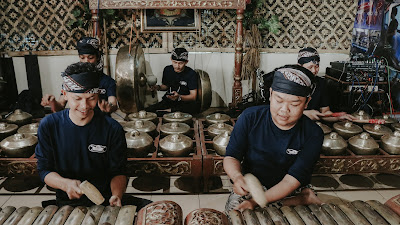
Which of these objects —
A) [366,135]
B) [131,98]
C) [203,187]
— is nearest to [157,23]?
[131,98]

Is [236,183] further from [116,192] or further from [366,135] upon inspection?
[366,135]

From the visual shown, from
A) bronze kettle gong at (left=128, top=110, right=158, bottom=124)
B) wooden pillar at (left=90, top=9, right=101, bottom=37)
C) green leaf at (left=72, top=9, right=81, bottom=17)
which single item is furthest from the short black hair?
green leaf at (left=72, top=9, right=81, bottom=17)

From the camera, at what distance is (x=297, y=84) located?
172cm

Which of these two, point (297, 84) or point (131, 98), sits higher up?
point (297, 84)

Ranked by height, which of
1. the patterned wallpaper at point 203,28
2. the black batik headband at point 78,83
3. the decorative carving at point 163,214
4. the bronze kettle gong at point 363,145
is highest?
the patterned wallpaper at point 203,28

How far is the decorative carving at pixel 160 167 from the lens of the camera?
271 centimetres

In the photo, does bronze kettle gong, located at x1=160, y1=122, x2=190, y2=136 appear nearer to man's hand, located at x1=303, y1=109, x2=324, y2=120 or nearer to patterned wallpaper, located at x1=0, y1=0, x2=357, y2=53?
man's hand, located at x1=303, y1=109, x2=324, y2=120

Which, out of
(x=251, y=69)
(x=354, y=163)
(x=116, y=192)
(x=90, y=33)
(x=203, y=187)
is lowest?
(x=203, y=187)

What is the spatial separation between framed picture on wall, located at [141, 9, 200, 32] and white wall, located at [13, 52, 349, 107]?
487mm

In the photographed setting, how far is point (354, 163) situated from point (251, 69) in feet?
10.1

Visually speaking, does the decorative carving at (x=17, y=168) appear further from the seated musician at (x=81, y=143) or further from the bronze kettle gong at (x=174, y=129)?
the bronze kettle gong at (x=174, y=129)

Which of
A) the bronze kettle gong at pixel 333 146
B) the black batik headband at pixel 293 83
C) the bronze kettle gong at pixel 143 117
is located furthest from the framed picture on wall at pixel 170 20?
the black batik headband at pixel 293 83

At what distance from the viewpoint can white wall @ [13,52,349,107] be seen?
5520 millimetres

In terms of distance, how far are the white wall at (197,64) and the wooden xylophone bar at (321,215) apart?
13.9ft
